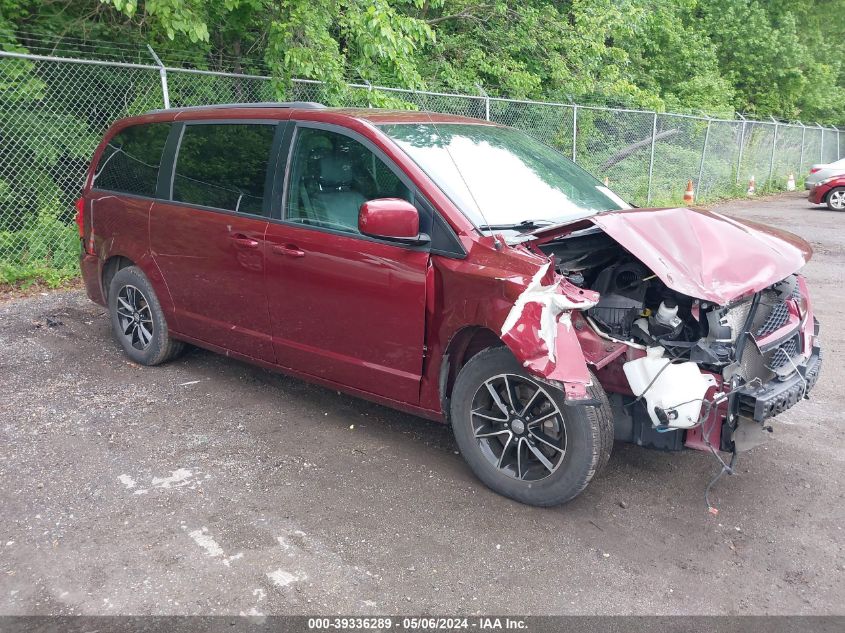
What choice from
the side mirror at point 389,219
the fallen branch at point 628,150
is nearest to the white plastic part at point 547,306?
the side mirror at point 389,219

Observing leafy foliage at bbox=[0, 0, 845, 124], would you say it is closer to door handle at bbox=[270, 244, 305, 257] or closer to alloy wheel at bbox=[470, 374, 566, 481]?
door handle at bbox=[270, 244, 305, 257]

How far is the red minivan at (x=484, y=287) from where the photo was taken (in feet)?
10.7

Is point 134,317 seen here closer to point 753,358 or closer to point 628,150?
point 753,358

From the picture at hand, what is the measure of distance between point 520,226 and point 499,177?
0.46m

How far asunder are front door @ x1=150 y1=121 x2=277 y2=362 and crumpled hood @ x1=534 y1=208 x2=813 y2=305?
1.80 meters

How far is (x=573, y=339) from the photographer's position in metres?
3.24

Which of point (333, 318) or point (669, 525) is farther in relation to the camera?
point (333, 318)

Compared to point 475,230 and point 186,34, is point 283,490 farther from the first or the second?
point 186,34

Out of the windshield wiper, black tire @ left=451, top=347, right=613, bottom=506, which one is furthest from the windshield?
black tire @ left=451, top=347, right=613, bottom=506

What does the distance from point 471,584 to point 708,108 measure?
63.9ft

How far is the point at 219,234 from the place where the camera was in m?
4.57

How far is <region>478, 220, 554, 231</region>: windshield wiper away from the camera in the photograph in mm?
3684

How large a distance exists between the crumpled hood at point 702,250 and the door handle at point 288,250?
138 centimetres

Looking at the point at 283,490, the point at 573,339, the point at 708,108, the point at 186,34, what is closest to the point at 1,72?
the point at 186,34
